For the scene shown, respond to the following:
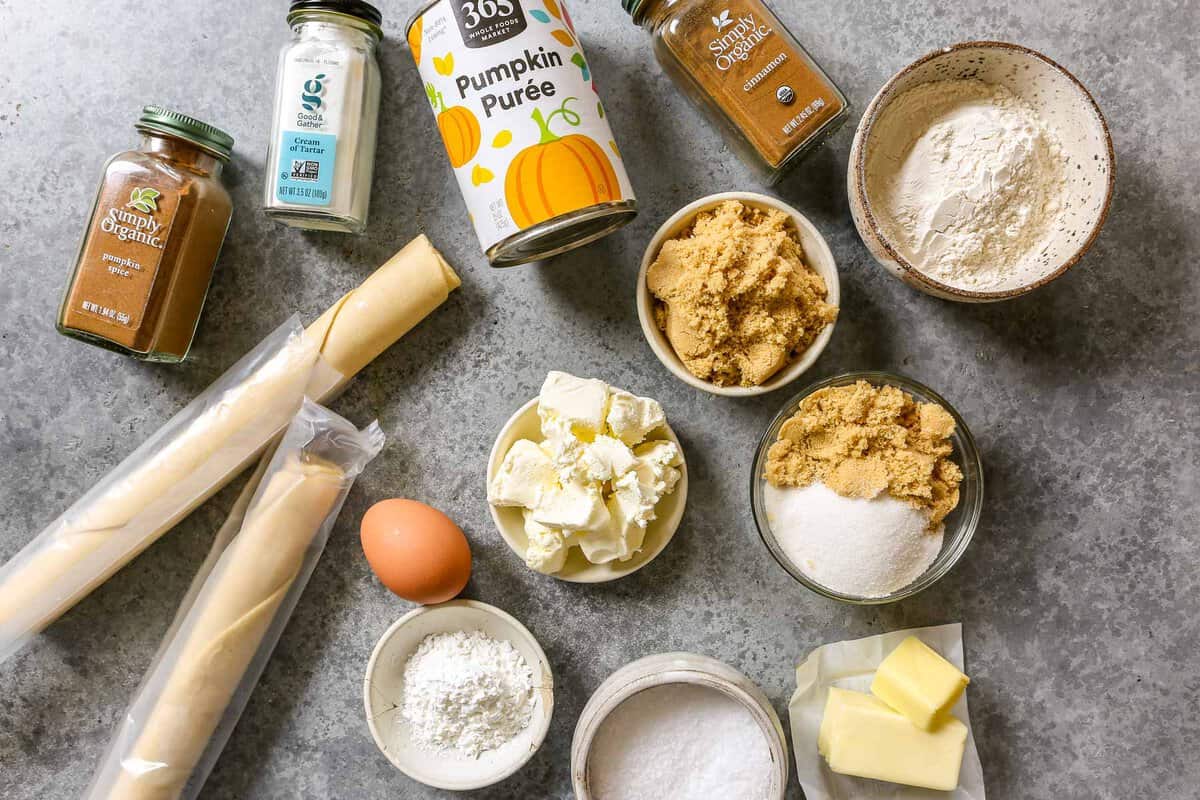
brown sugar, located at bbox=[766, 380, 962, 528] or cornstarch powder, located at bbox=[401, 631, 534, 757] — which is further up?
brown sugar, located at bbox=[766, 380, 962, 528]

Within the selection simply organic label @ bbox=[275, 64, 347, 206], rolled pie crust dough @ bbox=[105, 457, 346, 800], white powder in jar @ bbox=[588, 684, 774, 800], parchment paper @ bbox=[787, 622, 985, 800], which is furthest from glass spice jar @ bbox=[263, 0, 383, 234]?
parchment paper @ bbox=[787, 622, 985, 800]

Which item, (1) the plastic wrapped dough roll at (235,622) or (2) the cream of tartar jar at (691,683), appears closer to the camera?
(2) the cream of tartar jar at (691,683)

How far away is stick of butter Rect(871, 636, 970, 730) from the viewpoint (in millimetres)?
1188

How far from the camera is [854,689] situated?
1302 mm

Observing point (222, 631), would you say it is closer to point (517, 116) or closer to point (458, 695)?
point (458, 695)

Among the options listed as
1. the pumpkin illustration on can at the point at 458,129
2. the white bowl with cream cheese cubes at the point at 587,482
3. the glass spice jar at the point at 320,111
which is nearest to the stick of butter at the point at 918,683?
the white bowl with cream cheese cubes at the point at 587,482

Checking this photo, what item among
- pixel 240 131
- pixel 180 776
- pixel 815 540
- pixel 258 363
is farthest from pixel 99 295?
A: pixel 815 540

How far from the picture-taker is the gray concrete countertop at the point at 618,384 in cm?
130

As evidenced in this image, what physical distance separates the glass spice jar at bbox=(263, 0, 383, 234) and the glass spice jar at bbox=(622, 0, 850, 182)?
44cm

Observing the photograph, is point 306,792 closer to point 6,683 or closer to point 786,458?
point 6,683

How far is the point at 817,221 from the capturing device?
1.31 meters

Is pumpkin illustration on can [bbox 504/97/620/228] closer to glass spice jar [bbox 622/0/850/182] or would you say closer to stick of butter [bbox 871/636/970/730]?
glass spice jar [bbox 622/0/850/182]

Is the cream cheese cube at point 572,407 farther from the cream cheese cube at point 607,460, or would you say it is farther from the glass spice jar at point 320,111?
the glass spice jar at point 320,111

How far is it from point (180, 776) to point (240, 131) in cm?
107
